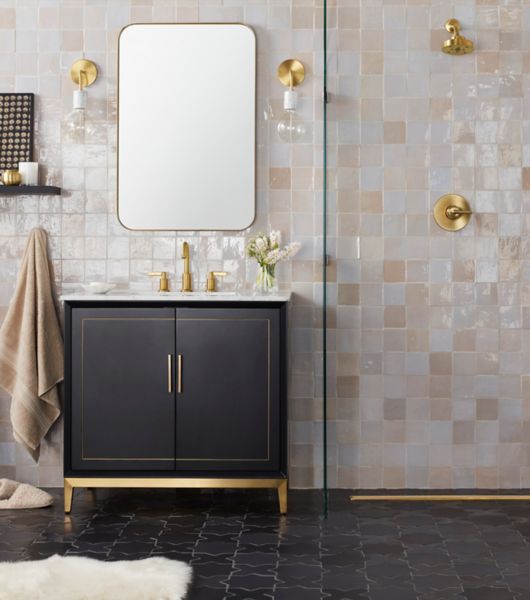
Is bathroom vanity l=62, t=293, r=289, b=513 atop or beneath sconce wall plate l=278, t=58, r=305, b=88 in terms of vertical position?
beneath

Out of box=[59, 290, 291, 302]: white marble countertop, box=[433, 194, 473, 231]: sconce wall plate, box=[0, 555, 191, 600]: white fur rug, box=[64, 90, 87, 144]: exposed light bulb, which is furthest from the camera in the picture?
box=[64, 90, 87, 144]: exposed light bulb

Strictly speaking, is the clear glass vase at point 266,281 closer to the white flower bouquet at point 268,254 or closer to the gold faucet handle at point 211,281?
the white flower bouquet at point 268,254

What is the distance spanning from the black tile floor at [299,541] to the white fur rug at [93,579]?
8cm

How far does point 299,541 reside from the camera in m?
3.39

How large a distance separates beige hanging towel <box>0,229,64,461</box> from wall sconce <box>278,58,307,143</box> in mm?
1182

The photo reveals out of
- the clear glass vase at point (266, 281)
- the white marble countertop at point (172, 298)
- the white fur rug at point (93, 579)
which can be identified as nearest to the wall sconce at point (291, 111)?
the clear glass vase at point (266, 281)

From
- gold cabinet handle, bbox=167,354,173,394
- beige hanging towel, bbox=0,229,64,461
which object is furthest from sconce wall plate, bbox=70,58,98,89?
gold cabinet handle, bbox=167,354,173,394

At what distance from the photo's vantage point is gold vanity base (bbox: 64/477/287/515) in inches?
148

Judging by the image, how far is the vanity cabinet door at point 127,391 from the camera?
12.4 feet

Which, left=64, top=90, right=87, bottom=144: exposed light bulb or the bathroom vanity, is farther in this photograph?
left=64, top=90, right=87, bottom=144: exposed light bulb

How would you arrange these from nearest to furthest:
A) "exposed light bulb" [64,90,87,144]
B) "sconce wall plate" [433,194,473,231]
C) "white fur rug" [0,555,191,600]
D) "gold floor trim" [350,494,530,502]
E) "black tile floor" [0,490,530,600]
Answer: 1. "white fur rug" [0,555,191,600]
2. "black tile floor" [0,490,530,600]
3. "gold floor trim" [350,494,530,502]
4. "sconce wall plate" [433,194,473,231]
5. "exposed light bulb" [64,90,87,144]

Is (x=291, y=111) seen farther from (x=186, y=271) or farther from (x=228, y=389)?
(x=228, y=389)

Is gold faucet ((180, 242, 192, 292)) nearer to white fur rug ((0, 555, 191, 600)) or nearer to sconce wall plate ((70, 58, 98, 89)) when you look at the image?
sconce wall plate ((70, 58, 98, 89))

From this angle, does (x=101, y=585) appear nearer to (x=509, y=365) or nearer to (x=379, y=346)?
(x=379, y=346)
